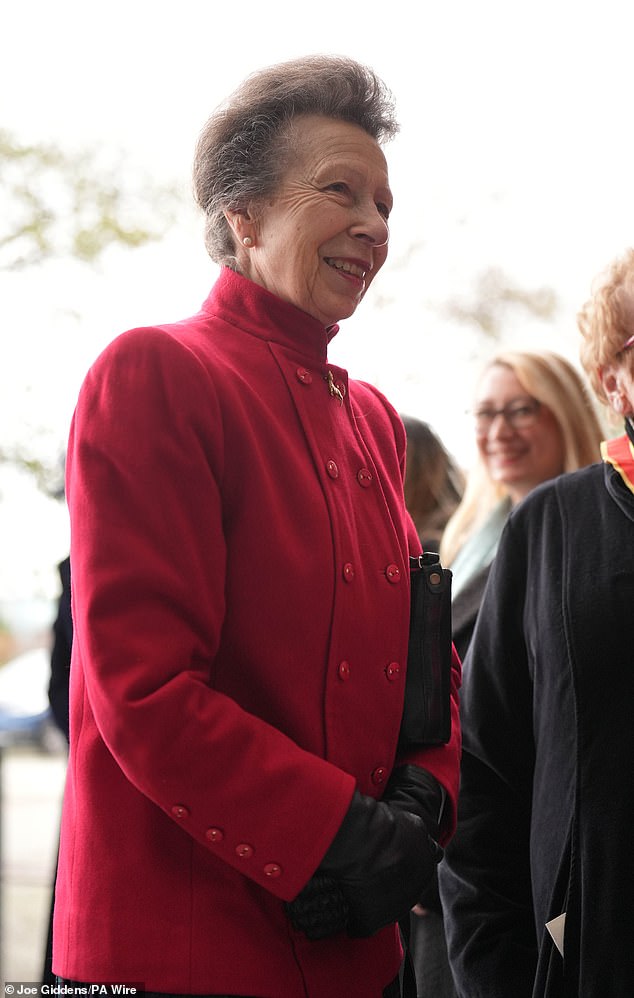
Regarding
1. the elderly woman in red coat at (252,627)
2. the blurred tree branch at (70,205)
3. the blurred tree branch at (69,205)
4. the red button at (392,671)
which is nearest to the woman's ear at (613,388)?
the elderly woman in red coat at (252,627)

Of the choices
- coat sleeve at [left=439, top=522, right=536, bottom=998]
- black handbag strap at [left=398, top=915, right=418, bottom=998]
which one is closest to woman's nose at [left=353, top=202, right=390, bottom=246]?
coat sleeve at [left=439, top=522, right=536, bottom=998]

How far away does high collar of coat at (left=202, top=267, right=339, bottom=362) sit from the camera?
1.27 metres

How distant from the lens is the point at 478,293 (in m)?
5.73

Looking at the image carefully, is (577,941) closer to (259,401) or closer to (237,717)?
(237,717)

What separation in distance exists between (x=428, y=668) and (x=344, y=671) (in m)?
0.16

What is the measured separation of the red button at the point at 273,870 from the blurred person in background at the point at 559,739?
0.53m

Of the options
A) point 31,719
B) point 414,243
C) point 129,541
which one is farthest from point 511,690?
point 414,243

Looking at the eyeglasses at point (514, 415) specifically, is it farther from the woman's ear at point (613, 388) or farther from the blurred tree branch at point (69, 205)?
the blurred tree branch at point (69, 205)

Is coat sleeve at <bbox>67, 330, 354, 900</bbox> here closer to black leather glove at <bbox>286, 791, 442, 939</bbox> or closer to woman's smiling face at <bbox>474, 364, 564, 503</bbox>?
black leather glove at <bbox>286, 791, 442, 939</bbox>

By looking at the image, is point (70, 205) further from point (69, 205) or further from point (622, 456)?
point (622, 456)

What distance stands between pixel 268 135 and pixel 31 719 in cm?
379

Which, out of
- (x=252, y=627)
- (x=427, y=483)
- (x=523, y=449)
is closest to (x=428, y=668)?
(x=252, y=627)

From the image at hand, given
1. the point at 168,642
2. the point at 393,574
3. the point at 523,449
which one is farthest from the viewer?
the point at 523,449

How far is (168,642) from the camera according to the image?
1.02m
